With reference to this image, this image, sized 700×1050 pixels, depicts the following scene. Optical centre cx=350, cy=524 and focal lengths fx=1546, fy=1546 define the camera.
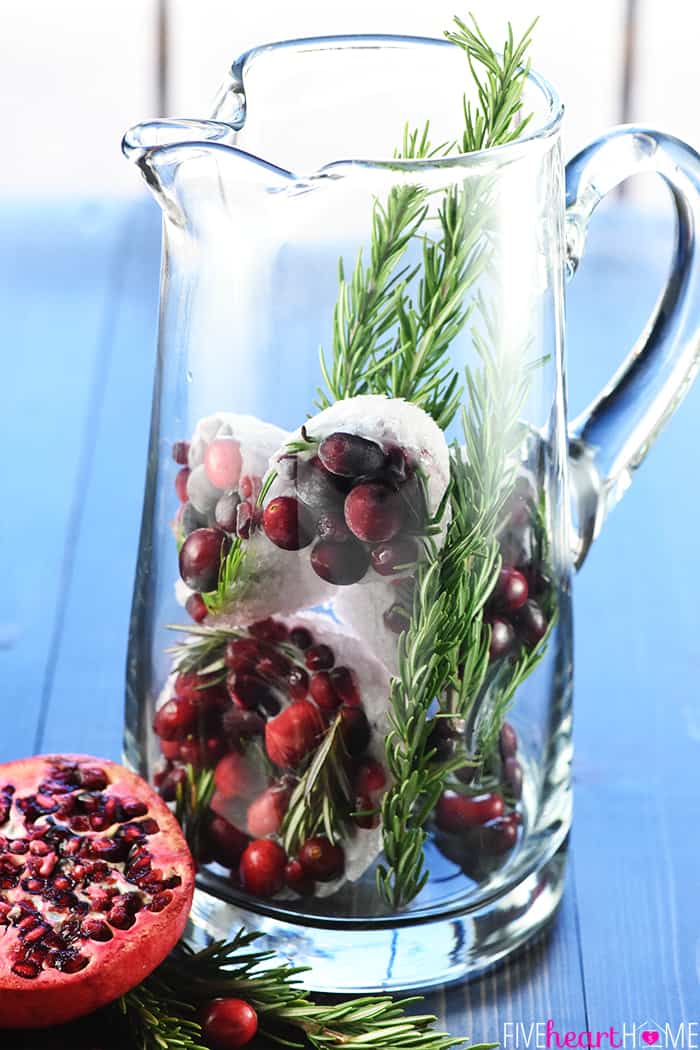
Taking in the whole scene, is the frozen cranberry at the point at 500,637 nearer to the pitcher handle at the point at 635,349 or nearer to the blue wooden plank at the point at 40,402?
the pitcher handle at the point at 635,349

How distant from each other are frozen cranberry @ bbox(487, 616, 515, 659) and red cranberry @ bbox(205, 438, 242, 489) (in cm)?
10

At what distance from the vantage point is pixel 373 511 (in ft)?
1.54

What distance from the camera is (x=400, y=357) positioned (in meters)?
0.49

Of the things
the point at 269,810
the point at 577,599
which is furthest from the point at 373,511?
the point at 577,599

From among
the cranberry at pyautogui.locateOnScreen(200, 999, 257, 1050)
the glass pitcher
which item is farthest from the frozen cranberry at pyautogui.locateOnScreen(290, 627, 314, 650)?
the cranberry at pyautogui.locateOnScreen(200, 999, 257, 1050)

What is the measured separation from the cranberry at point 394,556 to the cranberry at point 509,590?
4cm

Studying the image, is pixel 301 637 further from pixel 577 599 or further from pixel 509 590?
pixel 577 599

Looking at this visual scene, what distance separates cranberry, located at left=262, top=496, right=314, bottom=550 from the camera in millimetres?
480

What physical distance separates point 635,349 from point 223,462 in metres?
0.17

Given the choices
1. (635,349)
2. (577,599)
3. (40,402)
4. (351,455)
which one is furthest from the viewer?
(40,402)

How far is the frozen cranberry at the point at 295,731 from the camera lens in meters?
0.50

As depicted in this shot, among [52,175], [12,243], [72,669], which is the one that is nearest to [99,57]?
[52,175]

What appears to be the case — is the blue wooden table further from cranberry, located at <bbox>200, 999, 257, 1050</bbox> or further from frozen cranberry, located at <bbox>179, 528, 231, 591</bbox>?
frozen cranberry, located at <bbox>179, 528, 231, 591</bbox>

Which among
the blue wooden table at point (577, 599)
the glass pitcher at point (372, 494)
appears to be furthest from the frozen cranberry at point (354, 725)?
the blue wooden table at point (577, 599)
